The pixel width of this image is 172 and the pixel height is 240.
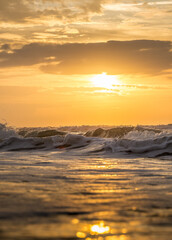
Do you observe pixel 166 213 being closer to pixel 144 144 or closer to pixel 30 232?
pixel 30 232

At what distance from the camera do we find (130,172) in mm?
6449

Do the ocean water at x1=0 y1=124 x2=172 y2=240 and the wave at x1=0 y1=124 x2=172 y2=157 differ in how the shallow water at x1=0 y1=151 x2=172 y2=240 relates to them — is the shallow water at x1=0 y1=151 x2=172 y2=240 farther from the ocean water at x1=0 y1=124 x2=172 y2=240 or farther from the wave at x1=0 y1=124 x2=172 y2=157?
the wave at x1=0 y1=124 x2=172 y2=157

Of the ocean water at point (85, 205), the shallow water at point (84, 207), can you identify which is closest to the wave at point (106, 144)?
the ocean water at point (85, 205)

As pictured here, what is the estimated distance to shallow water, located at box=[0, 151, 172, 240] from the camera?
8.57 feet

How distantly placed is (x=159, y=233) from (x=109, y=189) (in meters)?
1.88

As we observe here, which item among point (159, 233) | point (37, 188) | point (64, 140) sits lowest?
point (159, 233)

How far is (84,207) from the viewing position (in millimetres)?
3420

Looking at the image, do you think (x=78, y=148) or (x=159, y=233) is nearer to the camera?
(x=159, y=233)

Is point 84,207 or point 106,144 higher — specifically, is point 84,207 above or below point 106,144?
below

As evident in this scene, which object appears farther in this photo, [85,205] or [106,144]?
[106,144]

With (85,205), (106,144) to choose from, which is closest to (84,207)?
(85,205)

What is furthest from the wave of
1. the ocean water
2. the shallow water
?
the shallow water

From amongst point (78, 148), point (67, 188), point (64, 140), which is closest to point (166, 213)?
point (67, 188)

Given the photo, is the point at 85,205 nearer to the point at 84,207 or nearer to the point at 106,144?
the point at 84,207
